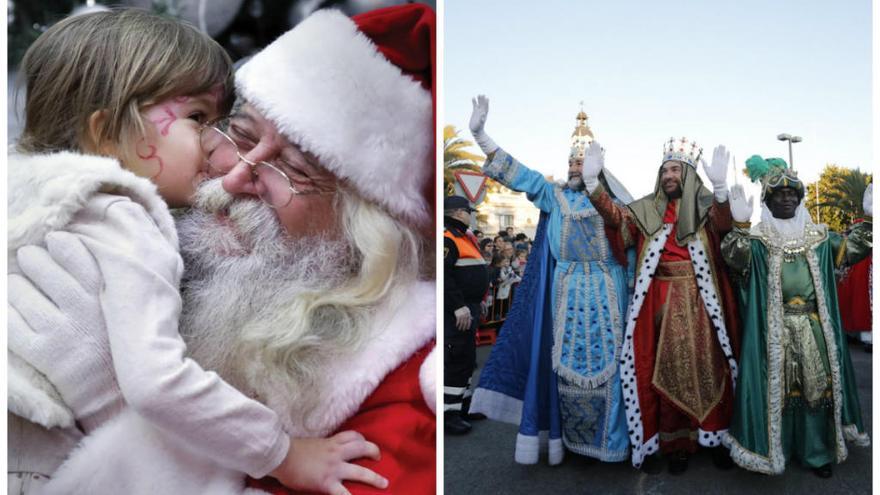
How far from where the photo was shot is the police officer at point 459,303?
2141mm

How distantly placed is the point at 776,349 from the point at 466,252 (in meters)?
1.02

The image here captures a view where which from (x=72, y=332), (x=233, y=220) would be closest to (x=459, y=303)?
(x=233, y=220)

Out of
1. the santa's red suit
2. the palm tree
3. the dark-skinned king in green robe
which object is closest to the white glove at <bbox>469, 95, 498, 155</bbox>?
the palm tree

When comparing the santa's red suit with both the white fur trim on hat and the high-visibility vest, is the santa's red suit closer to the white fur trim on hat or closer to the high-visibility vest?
the white fur trim on hat

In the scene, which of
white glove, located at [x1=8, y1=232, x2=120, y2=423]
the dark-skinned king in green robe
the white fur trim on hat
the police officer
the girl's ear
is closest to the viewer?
white glove, located at [x1=8, y1=232, x2=120, y2=423]

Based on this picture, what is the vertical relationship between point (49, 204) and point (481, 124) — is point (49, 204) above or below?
below

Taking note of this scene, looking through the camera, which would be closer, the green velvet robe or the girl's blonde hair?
the girl's blonde hair

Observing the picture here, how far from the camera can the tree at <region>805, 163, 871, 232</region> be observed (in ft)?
6.61

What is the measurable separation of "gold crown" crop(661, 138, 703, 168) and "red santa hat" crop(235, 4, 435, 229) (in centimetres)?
76

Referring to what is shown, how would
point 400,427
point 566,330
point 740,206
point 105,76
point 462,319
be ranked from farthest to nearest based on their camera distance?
1. point 462,319
2. point 566,330
3. point 740,206
4. point 400,427
5. point 105,76

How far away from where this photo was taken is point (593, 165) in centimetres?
208

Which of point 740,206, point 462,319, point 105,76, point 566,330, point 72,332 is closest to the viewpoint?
point 72,332

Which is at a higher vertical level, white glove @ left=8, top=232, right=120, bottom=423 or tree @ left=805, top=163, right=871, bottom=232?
tree @ left=805, top=163, right=871, bottom=232

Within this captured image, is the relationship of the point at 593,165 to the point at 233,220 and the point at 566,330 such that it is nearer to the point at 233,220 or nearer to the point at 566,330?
the point at 566,330
